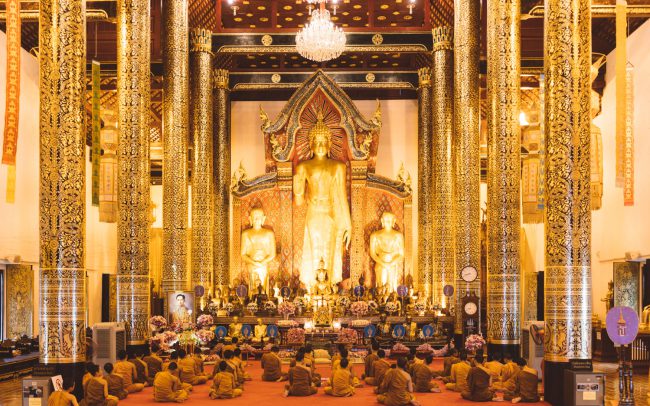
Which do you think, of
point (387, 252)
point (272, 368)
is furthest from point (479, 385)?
point (387, 252)

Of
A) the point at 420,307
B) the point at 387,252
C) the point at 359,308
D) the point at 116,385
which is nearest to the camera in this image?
the point at 116,385

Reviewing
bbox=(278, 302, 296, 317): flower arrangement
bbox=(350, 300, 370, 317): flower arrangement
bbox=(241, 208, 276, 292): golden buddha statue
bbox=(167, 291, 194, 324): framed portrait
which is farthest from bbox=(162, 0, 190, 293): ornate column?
bbox=(241, 208, 276, 292): golden buddha statue

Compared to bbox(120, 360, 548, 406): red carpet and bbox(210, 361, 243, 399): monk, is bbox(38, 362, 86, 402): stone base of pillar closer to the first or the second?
bbox(120, 360, 548, 406): red carpet

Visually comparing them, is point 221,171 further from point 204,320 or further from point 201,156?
point 204,320

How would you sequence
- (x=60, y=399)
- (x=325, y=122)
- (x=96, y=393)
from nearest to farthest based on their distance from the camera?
(x=60, y=399) → (x=96, y=393) → (x=325, y=122)

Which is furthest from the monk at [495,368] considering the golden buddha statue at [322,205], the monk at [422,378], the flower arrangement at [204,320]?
the golden buddha statue at [322,205]

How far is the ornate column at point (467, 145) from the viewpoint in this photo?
1852 cm

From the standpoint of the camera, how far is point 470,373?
12.2 m

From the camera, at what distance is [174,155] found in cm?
1897

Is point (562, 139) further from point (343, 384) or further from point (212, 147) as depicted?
point (212, 147)

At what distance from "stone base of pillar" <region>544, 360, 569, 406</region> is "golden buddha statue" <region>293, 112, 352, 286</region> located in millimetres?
13554

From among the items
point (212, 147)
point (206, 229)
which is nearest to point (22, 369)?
point (206, 229)

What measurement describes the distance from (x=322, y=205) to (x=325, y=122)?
2283 mm

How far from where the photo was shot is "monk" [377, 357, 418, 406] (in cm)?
1163
